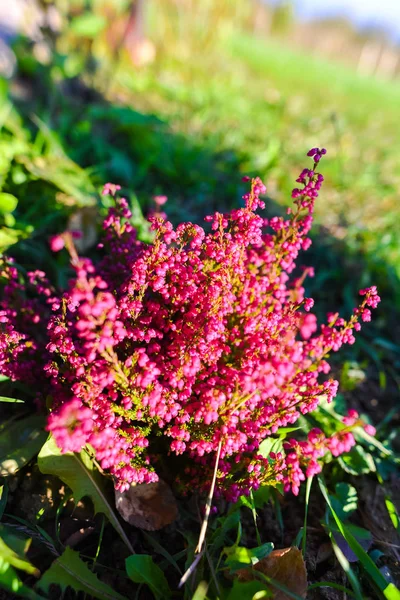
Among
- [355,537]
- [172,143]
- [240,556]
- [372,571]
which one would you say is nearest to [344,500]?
[355,537]

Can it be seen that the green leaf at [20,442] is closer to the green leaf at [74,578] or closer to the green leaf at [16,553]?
the green leaf at [16,553]

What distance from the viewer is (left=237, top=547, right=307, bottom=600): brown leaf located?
4.59 ft

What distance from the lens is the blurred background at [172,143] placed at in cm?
275

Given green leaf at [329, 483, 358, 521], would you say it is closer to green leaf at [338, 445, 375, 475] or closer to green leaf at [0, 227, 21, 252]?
green leaf at [338, 445, 375, 475]

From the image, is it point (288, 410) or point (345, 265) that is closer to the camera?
point (288, 410)

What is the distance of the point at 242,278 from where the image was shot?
1588mm

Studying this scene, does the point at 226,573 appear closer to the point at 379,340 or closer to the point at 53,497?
the point at 53,497

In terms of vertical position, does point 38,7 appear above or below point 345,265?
above

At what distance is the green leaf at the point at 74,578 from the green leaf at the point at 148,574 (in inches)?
3.1

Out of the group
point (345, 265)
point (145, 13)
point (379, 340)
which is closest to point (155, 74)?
point (145, 13)

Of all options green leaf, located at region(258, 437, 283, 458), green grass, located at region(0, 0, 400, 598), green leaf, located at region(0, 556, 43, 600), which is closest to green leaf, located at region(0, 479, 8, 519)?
green grass, located at region(0, 0, 400, 598)

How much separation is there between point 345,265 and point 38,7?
469 cm

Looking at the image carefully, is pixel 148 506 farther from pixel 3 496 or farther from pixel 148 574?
pixel 3 496

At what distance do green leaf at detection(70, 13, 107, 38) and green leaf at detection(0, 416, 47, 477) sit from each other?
4.62 metres
